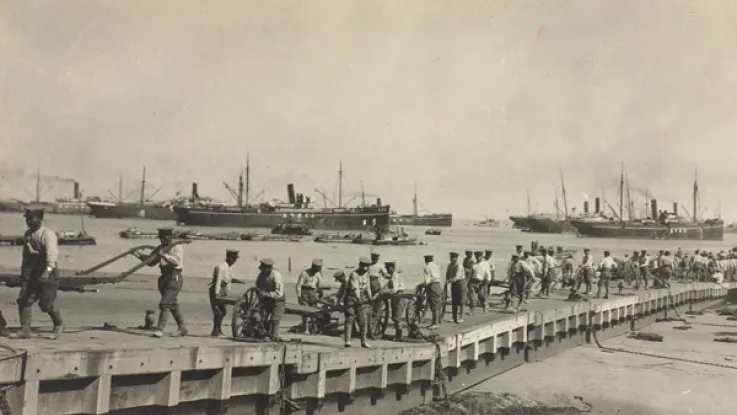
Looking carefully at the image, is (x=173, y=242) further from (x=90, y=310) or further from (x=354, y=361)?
(x=90, y=310)

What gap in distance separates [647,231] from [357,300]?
133 m

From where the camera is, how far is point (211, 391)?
31.7 feet

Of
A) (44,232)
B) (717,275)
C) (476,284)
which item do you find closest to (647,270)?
(717,275)

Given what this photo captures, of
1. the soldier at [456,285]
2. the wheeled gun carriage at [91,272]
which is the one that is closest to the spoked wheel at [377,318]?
the soldier at [456,285]

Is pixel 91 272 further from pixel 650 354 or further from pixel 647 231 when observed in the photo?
pixel 647 231

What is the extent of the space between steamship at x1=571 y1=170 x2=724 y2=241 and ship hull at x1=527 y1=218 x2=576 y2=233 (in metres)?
20.3

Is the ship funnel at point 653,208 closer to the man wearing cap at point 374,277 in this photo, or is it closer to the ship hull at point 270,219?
the ship hull at point 270,219

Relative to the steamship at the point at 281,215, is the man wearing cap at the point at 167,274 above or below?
below

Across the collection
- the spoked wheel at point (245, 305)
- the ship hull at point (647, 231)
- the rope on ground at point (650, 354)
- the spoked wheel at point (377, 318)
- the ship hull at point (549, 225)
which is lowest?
the rope on ground at point (650, 354)

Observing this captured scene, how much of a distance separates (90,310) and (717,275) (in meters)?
31.7

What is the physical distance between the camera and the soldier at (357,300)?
38.2ft

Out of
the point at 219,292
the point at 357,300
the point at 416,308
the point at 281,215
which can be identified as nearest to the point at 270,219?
the point at 281,215

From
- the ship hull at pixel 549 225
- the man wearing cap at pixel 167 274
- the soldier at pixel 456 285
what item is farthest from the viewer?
the ship hull at pixel 549 225

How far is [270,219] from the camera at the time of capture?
13800cm
